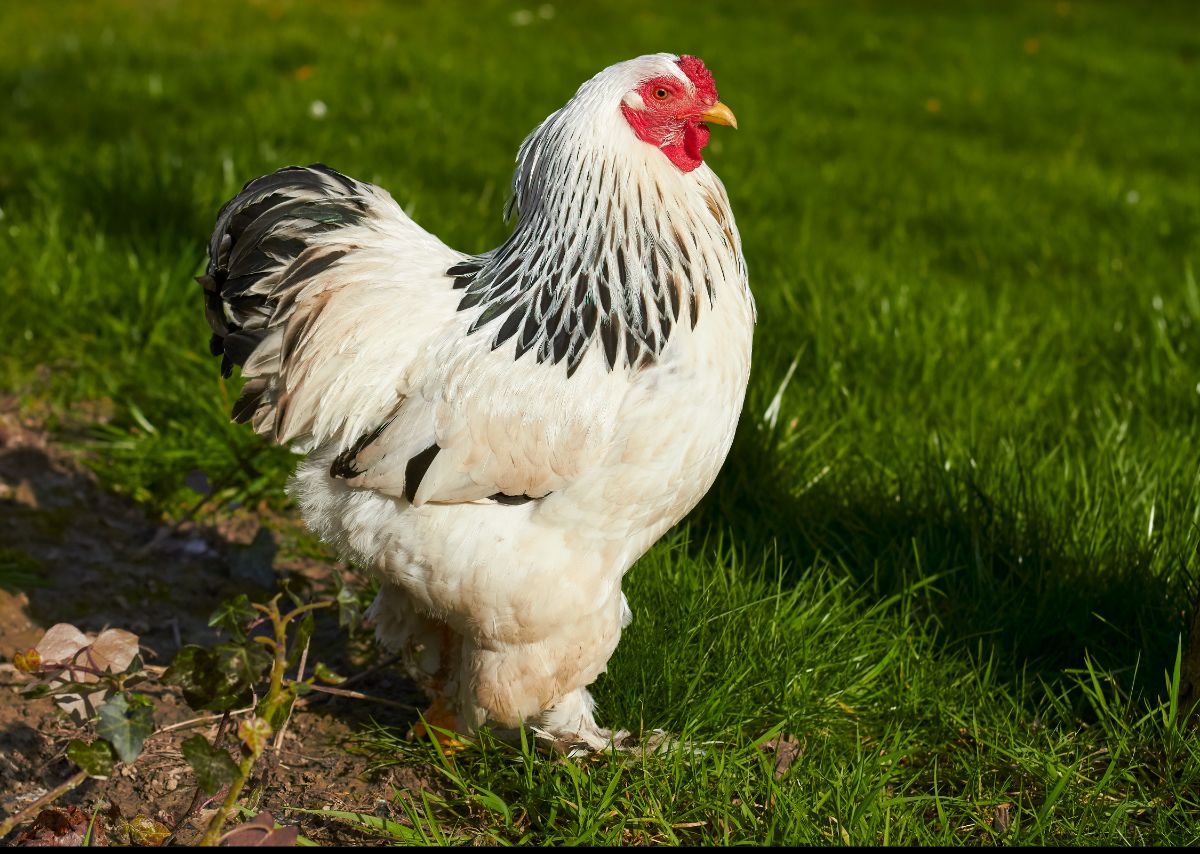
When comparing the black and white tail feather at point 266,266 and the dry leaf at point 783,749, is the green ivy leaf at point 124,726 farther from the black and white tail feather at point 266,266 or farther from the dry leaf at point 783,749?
the dry leaf at point 783,749

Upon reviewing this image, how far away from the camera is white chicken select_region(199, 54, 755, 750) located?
234 cm

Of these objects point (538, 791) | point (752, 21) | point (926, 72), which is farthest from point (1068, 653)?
point (752, 21)

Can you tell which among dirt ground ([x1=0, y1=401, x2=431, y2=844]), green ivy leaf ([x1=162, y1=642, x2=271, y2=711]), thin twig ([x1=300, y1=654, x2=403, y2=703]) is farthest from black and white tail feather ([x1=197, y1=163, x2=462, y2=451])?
thin twig ([x1=300, y1=654, x2=403, y2=703])

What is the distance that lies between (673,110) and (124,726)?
166cm

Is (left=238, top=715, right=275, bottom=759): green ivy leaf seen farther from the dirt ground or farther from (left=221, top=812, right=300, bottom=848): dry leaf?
the dirt ground

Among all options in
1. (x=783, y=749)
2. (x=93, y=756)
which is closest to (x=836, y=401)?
(x=783, y=749)

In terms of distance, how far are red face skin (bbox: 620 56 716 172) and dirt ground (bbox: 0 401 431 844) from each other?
130 cm

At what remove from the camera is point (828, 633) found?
2.94m

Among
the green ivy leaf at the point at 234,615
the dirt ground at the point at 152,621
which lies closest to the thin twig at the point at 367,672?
the dirt ground at the point at 152,621

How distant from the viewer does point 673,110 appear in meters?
2.40

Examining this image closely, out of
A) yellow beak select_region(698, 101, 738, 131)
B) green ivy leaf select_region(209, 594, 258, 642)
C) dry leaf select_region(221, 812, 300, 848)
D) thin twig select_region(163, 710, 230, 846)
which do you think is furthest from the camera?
yellow beak select_region(698, 101, 738, 131)

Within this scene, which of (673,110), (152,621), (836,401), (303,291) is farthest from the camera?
(836,401)

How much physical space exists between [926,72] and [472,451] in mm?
8752

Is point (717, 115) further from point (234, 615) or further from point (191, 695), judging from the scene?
point (191, 695)
